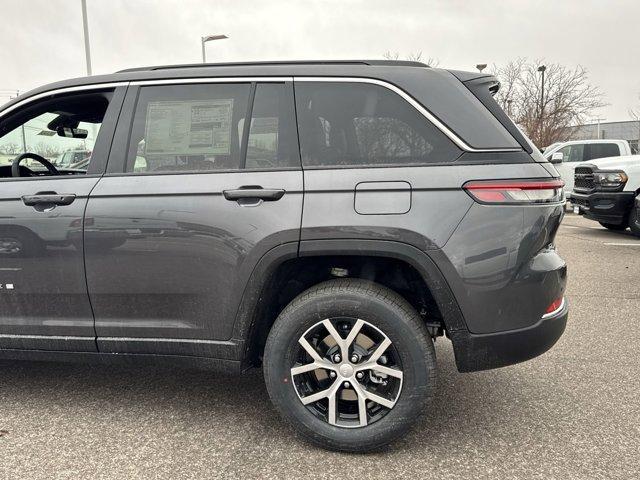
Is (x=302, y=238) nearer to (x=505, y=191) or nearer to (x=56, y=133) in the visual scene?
(x=505, y=191)

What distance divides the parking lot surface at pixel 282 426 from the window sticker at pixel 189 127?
146 cm

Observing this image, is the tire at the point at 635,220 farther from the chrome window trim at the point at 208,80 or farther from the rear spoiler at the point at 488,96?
the chrome window trim at the point at 208,80

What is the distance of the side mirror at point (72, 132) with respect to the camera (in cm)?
373

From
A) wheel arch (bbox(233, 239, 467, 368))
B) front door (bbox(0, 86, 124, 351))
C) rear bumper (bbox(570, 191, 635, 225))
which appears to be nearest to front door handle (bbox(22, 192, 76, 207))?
front door (bbox(0, 86, 124, 351))

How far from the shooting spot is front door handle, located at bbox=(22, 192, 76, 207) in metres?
2.73

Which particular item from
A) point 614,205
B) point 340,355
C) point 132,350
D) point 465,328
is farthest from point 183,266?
point 614,205

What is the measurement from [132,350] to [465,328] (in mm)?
1676

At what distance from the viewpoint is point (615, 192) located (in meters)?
9.40

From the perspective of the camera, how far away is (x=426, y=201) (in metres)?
2.42

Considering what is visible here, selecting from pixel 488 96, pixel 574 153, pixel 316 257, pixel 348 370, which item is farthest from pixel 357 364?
pixel 574 153

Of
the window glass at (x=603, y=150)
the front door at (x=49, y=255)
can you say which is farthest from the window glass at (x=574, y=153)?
the front door at (x=49, y=255)

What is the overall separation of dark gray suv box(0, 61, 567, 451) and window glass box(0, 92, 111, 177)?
0.65ft

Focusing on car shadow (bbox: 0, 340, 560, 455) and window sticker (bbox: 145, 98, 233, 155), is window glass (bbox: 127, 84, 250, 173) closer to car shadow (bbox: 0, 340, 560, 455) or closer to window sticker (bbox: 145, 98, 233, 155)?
window sticker (bbox: 145, 98, 233, 155)

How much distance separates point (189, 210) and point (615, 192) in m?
9.00
